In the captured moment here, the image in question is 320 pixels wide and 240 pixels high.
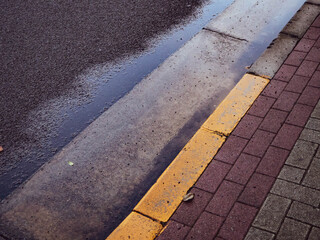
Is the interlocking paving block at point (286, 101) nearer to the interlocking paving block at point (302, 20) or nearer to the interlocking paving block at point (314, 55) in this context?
the interlocking paving block at point (314, 55)

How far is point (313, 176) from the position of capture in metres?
3.11

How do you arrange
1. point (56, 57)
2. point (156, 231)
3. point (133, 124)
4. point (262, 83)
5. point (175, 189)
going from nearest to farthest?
1. point (156, 231)
2. point (175, 189)
3. point (133, 124)
4. point (262, 83)
5. point (56, 57)

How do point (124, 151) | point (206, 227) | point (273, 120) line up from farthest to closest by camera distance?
point (273, 120)
point (124, 151)
point (206, 227)

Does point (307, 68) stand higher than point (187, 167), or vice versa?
point (187, 167)

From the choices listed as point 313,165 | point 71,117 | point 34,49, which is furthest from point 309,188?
point 34,49

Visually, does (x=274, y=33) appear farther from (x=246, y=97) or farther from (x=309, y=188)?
(x=309, y=188)

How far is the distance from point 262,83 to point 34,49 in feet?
10.4

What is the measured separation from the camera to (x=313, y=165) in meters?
3.20

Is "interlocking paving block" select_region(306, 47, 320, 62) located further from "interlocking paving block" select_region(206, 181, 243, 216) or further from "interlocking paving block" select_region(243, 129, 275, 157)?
"interlocking paving block" select_region(206, 181, 243, 216)

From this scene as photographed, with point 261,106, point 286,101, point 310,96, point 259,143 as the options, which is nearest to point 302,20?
point 310,96

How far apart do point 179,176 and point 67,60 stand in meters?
2.52

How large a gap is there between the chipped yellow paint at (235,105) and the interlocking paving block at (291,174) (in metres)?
0.68

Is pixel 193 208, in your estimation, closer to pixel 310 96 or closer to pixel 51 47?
pixel 310 96

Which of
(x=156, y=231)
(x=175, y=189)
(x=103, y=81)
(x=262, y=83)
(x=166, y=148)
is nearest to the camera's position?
(x=156, y=231)
